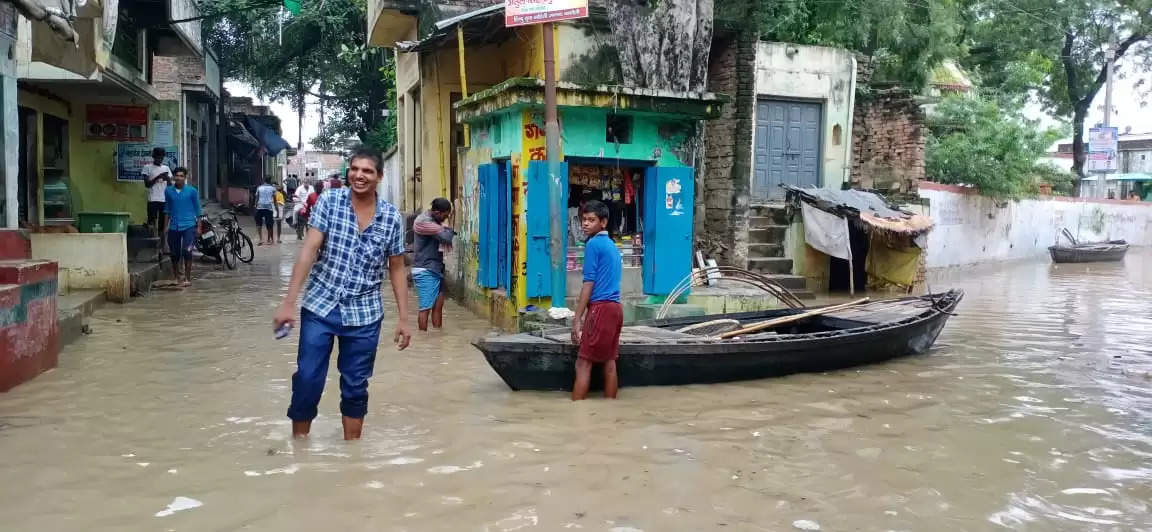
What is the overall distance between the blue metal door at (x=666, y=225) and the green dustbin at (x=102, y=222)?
728 centimetres

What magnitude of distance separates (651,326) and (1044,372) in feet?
12.4

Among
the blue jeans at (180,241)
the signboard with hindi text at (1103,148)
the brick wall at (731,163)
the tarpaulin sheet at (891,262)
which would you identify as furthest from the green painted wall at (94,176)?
the signboard with hindi text at (1103,148)

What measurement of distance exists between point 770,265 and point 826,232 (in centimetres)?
112

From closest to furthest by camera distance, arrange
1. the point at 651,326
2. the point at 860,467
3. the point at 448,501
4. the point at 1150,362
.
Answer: the point at 448,501 → the point at 860,467 → the point at 651,326 → the point at 1150,362

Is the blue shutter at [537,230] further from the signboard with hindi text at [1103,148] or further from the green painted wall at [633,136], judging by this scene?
the signboard with hindi text at [1103,148]

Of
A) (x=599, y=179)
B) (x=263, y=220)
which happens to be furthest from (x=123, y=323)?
(x=263, y=220)

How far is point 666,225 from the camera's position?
977 centimetres

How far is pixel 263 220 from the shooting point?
858 inches

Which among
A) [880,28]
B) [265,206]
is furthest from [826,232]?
[265,206]

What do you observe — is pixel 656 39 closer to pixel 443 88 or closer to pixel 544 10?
pixel 544 10

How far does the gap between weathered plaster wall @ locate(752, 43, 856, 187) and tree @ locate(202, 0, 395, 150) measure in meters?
12.0

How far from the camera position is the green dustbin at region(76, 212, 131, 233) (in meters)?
12.1

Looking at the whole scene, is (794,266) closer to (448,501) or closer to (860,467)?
(860,467)

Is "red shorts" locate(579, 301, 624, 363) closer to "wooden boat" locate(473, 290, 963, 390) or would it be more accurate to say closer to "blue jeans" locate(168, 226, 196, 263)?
"wooden boat" locate(473, 290, 963, 390)
